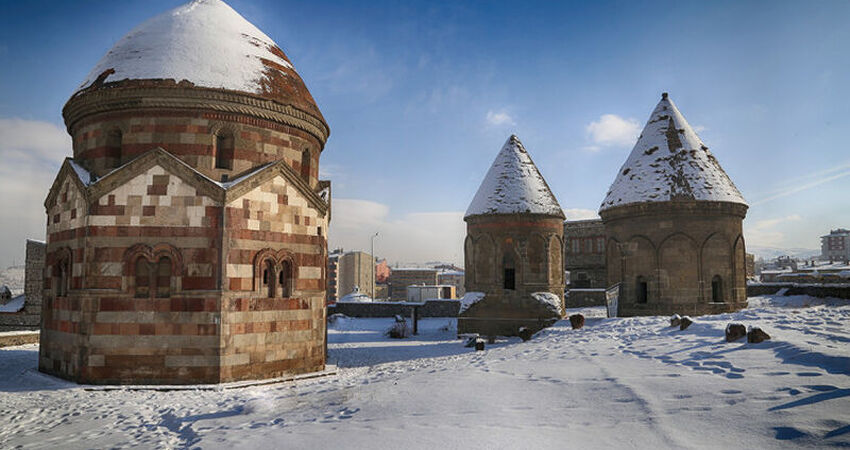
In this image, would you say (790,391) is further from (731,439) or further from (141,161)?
(141,161)

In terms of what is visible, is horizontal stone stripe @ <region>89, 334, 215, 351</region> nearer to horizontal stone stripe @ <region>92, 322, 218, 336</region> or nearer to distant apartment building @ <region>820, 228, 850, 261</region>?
horizontal stone stripe @ <region>92, 322, 218, 336</region>

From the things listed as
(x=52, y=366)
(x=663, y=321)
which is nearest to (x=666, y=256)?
(x=663, y=321)

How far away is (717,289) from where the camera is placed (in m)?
19.6

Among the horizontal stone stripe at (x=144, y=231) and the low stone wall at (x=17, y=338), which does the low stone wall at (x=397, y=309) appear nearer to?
the low stone wall at (x=17, y=338)

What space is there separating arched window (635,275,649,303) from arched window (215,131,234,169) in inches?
617

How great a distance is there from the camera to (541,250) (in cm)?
2291

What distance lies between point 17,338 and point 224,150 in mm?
11517

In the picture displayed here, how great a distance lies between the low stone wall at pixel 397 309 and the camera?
33250 millimetres

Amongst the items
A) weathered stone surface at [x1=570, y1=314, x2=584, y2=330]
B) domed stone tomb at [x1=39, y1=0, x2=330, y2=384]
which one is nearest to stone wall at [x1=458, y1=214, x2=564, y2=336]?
weathered stone surface at [x1=570, y1=314, x2=584, y2=330]

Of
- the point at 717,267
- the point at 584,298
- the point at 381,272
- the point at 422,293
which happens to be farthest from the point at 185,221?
the point at 381,272

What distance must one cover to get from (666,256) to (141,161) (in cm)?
1766

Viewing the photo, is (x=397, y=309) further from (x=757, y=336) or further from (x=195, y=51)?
(x=757, y=336)

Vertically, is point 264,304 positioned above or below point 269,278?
below

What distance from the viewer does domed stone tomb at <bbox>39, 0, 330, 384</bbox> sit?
35.0 feet
